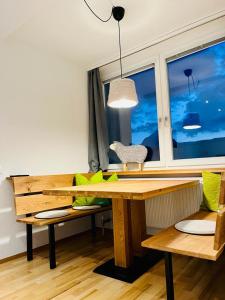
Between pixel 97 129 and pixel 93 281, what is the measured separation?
6.59 ft

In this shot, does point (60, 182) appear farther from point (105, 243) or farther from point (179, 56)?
point (179, 56)

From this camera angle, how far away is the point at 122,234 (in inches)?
80.0

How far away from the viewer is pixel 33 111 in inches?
114

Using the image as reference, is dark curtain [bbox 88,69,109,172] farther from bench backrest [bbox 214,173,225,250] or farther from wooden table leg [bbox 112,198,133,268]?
bench backrest [bbox 214,173,225,250]

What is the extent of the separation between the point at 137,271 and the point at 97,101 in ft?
7.49

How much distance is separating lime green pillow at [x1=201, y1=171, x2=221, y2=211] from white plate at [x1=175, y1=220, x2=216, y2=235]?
439mm

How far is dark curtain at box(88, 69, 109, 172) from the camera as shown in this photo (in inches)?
134

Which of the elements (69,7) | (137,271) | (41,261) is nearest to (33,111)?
(69,7)

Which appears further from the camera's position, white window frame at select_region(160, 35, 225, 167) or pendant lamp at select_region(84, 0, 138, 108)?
white window frame at select_region(160, 35, 225, 167)

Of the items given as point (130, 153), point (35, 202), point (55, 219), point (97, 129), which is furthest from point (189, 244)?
point (97, 129)

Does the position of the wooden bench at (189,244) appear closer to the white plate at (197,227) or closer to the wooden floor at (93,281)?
the white plate at (197,227)

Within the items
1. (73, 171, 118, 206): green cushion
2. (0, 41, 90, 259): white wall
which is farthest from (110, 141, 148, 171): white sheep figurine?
(0, 41, 90, 259): white wall

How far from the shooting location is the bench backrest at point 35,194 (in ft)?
8.10

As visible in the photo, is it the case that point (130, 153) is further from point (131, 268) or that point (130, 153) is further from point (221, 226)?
point (221, 226)
